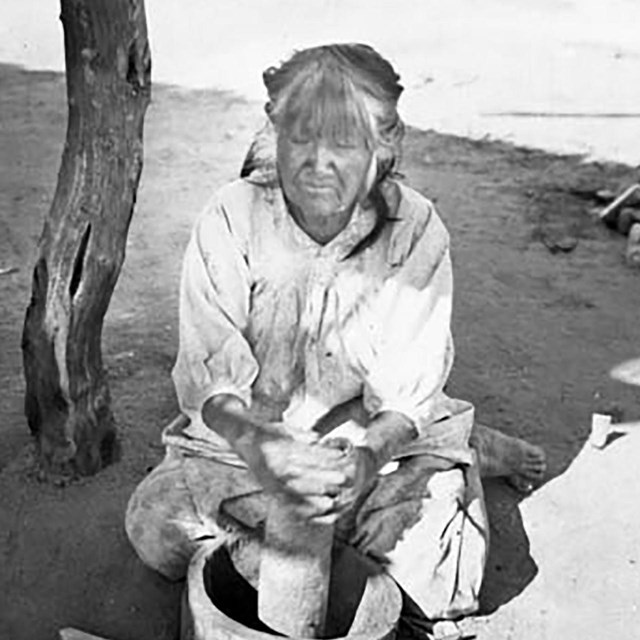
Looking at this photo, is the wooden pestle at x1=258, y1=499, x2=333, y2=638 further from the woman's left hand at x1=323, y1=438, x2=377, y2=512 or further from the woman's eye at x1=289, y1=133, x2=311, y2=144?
the woman's eye at x1=289, y1=133, x2=311, y2=144

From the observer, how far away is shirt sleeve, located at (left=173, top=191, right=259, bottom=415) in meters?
3.32

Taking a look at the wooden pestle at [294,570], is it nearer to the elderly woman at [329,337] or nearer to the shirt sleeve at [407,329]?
the elderly woman at [329,337]

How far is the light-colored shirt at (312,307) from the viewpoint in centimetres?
338

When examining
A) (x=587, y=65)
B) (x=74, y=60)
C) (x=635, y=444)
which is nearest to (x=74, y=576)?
(x=74, y=60)

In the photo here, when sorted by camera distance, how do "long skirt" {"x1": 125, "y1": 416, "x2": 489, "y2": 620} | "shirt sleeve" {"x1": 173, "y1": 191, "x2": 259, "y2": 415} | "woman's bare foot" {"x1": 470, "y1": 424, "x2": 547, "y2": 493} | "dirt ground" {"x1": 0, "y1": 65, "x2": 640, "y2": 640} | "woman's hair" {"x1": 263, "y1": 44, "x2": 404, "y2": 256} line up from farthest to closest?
"woman's bare foot" {"x1": 470, "y1": 424, "x2": 547, "y2": 493}, "dirt ground" {"x1": 0, "y1": 65, "x2": 640, "y2": 640}, "long skirt" {"x1": 125, "y1": 416, "x2": 489, "y2": 620}, "shirt sleeve" {"x1": 173, "y1": 191, "x2": 259, "y2": 415}, "woman's hair" {"x1": 263, "y1": 44, "x2": 404, "y2": 256}

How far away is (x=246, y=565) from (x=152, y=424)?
1238 millimetres

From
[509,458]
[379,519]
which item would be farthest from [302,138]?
[509,458]

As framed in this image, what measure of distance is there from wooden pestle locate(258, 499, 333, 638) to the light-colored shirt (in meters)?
0.41

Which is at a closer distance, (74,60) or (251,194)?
(251,194)

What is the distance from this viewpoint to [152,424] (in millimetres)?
4500

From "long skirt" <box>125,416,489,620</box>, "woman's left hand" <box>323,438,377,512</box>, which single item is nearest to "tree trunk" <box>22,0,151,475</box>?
"long skirt" <box>125,416,489,620</box>

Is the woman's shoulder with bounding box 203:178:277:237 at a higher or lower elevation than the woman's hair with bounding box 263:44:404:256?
lower

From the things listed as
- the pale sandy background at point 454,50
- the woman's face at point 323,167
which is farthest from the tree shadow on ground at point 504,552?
the pale sandy background at point 454,50

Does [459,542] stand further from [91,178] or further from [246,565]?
[91,178]
